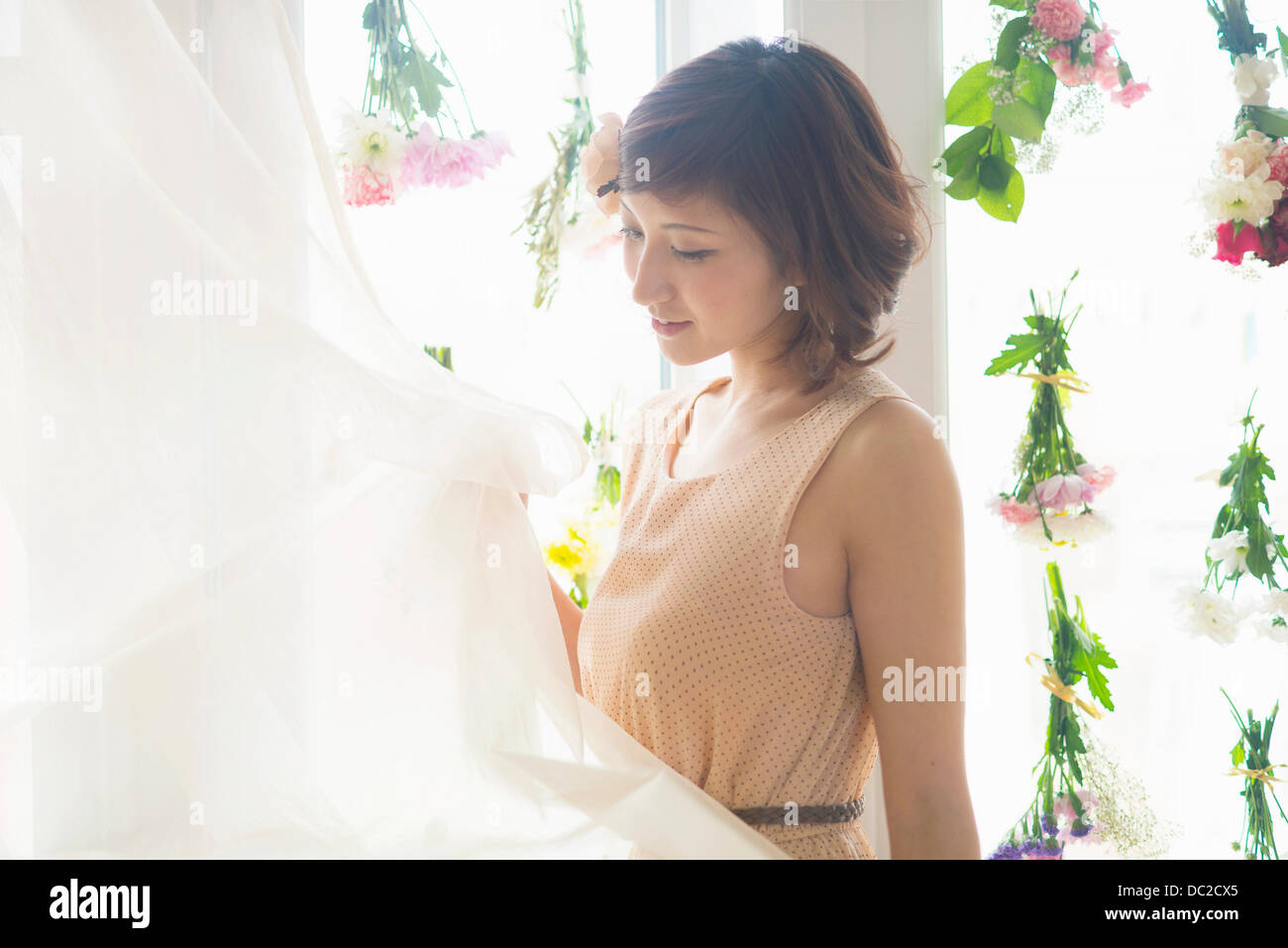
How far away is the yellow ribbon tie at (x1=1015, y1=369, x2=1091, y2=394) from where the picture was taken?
1.17 m

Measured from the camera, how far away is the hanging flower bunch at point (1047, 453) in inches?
45.5

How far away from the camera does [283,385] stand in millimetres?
773

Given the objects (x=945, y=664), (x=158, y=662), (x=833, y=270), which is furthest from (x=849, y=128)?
(x=158, y=662)

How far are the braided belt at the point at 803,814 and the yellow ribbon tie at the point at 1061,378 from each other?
1.90ft

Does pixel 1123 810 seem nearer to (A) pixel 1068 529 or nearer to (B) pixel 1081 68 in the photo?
(A) pixel 1068 529

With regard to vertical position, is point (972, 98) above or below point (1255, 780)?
above

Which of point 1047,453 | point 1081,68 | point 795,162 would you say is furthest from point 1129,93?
point 795,162

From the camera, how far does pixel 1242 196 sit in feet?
3.66

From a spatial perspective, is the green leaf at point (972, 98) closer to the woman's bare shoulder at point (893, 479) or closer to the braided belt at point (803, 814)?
the woman's bare shoulder at point (893, 479)

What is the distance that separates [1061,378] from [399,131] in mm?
815

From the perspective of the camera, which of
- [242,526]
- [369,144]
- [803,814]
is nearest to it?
[242,526]

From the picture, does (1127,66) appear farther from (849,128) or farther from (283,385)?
(283,385)

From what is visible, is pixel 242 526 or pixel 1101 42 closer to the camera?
pixel 242 526
